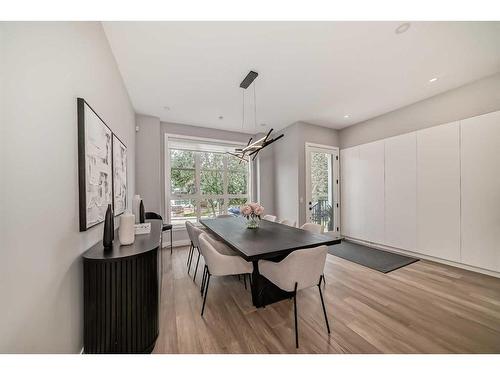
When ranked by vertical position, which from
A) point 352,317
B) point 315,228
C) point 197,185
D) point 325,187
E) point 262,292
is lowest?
point 352,317

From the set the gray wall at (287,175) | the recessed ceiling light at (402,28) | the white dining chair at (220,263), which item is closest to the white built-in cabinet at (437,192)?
the gray wall at (287,175)

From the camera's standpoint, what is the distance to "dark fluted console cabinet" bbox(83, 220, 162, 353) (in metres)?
1.24

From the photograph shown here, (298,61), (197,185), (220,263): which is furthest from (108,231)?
(197,185)

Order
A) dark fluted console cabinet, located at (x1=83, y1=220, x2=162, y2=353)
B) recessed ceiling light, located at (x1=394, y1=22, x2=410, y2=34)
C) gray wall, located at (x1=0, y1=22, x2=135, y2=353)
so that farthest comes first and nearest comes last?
recessed ceiling light, located at (x1=394, y1=22, x2=410, y2=34)
dark fluted console cabinet, located at (x1=83, y1=220, x2=162, y2=353)
gray wall, located at (x1=0, y1=22, x2=135, y2=353)

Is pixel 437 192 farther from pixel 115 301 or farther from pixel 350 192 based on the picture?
pixel 115 301

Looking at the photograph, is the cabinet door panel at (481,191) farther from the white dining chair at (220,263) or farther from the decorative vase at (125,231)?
the decorative vase at (125,231)

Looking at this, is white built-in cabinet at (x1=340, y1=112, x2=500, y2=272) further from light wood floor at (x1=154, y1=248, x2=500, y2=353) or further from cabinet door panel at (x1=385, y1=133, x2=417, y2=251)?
light wood floor at (x1=154, y1=248, x2=500, y2=353)

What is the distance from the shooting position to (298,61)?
2287 mm

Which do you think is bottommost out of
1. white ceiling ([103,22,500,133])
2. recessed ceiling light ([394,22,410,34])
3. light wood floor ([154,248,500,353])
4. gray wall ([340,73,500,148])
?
light wood floor ([154,248,500,353])

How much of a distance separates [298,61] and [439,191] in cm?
312

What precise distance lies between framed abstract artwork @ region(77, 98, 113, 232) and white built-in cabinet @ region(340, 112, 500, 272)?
15.1ft

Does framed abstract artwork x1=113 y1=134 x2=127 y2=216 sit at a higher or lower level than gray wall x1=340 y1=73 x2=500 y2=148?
lower

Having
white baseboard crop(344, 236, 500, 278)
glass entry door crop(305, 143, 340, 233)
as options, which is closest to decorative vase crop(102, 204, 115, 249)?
glass entry door crop(305, 143, 340, 233)
